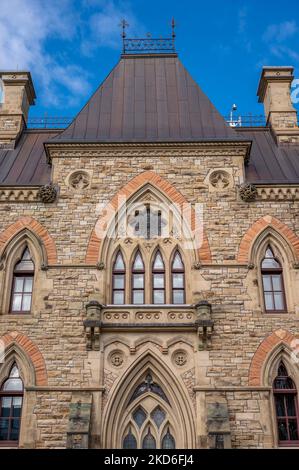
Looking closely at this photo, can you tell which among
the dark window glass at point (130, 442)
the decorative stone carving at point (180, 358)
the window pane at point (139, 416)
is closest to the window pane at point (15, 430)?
the dark window glass at point (130, 442)

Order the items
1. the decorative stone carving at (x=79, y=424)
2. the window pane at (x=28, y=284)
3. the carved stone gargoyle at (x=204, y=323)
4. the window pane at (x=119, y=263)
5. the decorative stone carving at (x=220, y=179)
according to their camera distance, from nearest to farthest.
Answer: the decorative stone carving at (x=79, y=424)
the carved stone gargoyle at (x=204, y=323)
the window pane at (x=28, y=284)
the window pane at (x=119, y=263)
the decorative stone carving at (x=220, y=179)

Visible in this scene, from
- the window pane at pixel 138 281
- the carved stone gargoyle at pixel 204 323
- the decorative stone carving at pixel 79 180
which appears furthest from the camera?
the decorative stone carving at pixel 79 180

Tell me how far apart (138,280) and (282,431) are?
5313 millimetres

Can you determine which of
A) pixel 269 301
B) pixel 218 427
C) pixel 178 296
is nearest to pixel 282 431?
pixel 218 427

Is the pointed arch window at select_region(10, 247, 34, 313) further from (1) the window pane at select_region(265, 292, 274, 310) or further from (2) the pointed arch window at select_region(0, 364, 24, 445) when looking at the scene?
(1) the window pane at select_region(265, 292, 274, 310)

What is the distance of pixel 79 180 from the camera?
58.1ft

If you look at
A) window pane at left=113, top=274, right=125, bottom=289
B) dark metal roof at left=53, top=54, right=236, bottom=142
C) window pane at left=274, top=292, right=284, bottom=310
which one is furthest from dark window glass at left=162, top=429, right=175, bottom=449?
dark metal roof at left=53, top=54, right=236, bottom=142

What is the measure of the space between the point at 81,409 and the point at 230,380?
12.1 ft

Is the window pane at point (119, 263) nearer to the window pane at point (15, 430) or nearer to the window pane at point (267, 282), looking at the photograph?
the window pane at point (267, 282)

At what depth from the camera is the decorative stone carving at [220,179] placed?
1748 cm

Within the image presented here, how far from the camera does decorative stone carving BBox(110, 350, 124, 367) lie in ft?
49.6

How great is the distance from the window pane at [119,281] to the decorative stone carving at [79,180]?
292cm

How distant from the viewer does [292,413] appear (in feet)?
48.5

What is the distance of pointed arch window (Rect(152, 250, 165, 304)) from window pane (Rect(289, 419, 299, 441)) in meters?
4.41
